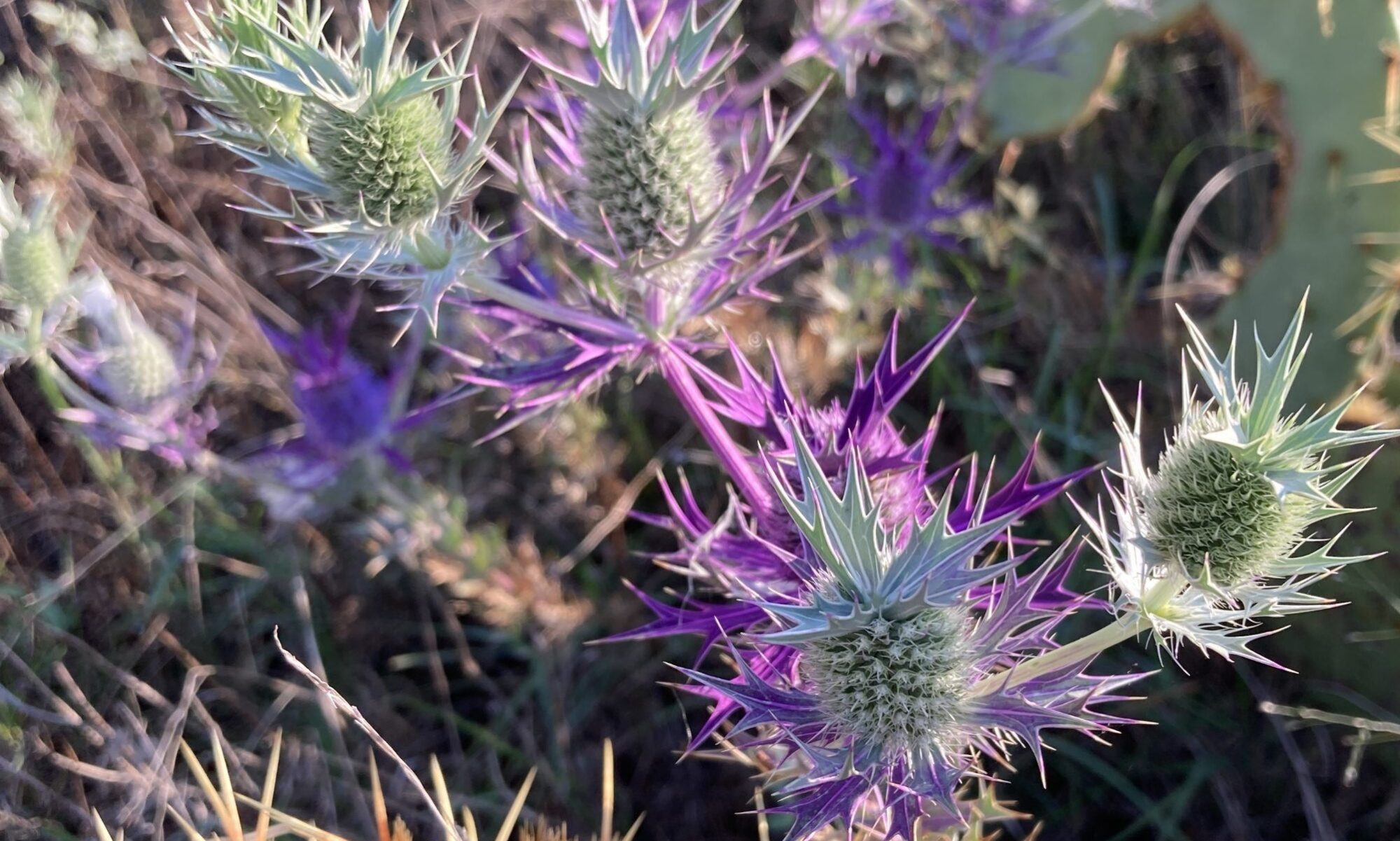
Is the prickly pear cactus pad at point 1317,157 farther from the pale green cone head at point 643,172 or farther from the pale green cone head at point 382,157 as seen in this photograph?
the pale green cone head at point 382,157

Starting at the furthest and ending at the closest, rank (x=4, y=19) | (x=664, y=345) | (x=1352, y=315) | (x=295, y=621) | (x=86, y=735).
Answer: (x=4, y=19) < (x=295, y=621) < (x=86, y=735) < (x=1352, y=315) < (x=664, y=345)

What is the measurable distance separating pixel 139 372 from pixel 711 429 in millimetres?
1528

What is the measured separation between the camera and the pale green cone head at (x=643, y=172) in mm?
1281

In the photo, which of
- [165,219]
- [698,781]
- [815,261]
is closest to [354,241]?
[698,781]

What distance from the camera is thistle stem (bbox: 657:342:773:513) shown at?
133 centimetres

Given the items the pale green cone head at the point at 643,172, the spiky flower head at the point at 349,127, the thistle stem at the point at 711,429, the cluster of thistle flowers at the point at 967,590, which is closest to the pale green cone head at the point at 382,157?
the spiky flower head at the point at 349,127

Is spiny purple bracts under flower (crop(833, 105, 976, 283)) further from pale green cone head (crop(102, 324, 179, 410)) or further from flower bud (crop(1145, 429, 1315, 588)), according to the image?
pale green cone head (crop(102, 324, 179, 410))

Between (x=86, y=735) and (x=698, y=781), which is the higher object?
(x=86, y=735)

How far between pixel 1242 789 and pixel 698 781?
4.25 ft

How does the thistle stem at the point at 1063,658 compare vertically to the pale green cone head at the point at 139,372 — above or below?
below

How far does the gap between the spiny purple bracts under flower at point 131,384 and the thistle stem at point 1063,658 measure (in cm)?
188

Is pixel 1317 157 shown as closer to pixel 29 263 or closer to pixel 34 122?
pixel 29 263

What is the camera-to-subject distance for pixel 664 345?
53.4 inches

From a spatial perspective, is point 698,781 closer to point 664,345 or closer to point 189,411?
point 664,345
